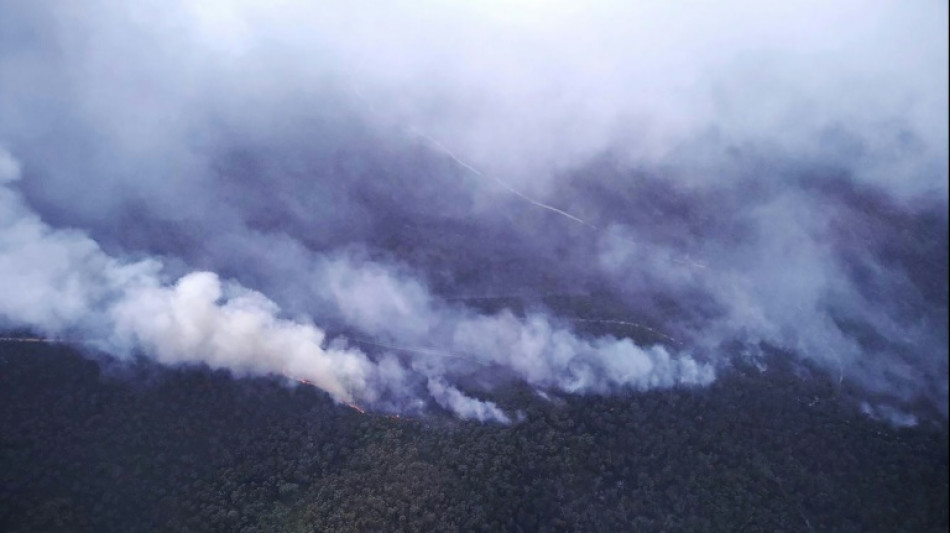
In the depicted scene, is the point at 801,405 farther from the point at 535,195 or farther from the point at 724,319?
the point at 535,195

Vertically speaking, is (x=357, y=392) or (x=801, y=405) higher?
(x=801, y=405)

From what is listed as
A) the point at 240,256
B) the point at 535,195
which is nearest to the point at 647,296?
the point at 535,195

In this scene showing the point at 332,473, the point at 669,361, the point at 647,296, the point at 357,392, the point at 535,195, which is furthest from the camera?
the point at 535,195

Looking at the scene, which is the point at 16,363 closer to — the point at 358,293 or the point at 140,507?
the point at 140,507

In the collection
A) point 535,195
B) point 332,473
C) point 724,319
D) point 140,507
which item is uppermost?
point 535,195

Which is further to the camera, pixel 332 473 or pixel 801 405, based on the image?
pixel 801 405

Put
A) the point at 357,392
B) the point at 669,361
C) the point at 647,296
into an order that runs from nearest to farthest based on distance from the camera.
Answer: the point at 357,392
the point at 669,361
the point at 647,296
